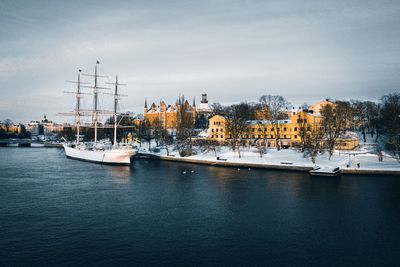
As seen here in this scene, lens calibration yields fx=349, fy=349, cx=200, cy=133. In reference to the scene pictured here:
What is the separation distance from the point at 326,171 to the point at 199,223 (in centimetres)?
2978

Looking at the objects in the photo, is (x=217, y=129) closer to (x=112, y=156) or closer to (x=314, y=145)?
(x=112, y=156)

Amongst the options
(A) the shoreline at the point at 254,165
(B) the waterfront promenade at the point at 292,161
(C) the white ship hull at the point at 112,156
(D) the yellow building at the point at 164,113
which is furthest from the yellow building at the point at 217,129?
(D) the yellow building at the point at 164,113

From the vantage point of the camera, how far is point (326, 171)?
161 ft

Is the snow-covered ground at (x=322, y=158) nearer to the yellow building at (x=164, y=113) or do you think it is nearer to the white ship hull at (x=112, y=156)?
the white ship hull at (x=112, y=156)

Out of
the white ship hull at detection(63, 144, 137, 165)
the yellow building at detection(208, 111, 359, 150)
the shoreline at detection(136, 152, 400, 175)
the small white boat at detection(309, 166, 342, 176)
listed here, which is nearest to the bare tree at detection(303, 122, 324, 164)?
the shoreline at detection(136, 152, 400, 175)

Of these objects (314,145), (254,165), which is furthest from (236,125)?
(314,145)

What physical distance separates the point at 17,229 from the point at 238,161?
45.1 meters

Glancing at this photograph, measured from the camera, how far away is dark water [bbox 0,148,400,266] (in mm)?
19000

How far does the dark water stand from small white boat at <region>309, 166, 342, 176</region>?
5640mm

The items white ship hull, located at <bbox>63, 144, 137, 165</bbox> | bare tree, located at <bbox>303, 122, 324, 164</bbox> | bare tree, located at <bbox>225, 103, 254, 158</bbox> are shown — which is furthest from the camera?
bare tree, located at <bbox>225, 103, 254, 158</bbox>

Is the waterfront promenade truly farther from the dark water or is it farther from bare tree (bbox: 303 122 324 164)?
the dark water

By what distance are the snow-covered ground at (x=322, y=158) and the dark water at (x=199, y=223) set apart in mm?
11211

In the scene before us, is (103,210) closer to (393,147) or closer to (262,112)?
(393,147)

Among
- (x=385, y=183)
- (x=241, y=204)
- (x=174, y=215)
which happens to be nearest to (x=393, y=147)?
(x=385, y=183)
